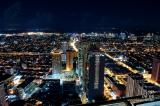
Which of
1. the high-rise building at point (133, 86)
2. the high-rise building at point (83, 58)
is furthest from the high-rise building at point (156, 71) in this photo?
the high-rise building at point (83, 58)

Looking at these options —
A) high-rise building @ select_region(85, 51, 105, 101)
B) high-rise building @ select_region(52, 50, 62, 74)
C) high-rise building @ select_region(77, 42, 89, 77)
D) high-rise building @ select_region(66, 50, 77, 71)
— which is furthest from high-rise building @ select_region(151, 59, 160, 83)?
high-rise building @ select_region(66, 50, 77, 71)

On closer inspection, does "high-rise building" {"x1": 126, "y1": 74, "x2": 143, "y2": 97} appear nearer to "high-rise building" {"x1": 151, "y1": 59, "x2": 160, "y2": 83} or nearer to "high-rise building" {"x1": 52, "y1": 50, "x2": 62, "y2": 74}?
"high-rise building" {"x1": 151, "y1": 59, "x2": 160, "y2": 83}

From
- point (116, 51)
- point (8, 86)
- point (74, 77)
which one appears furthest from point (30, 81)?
point (116, 51)

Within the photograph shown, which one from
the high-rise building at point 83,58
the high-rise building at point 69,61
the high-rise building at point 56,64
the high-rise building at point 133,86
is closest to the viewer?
the high-rise building at point 133,86

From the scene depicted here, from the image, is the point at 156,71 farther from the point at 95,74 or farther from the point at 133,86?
the point at 95,74

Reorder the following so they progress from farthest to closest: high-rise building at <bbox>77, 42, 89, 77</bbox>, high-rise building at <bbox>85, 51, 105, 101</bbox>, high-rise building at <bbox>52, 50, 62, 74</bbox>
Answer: high-rise building at <bbox>52, 50, 62, 74</bbox> < high-rise building at <bbox>77, 42, 89, 77</bbox> < high-rise building at <bbox>85, 51, 105, 101</bbox>

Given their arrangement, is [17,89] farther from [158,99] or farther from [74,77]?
[158,99]

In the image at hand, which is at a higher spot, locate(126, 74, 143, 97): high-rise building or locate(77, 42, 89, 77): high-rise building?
locate(77, 42, 89, 77): high-rise building

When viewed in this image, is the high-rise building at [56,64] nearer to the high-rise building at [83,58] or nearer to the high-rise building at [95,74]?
the high-rise building at [83,58]

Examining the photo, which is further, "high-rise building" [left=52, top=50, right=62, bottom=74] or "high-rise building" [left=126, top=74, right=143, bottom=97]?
"high-rise building" [left=52, top=50, right=62, bottom=74]
